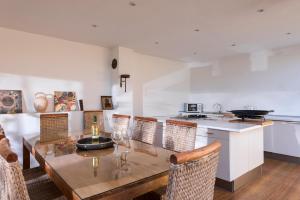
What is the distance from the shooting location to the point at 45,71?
136 inches

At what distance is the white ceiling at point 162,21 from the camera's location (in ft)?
7.63

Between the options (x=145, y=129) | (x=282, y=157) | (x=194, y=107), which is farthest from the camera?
(x=194, y=107)

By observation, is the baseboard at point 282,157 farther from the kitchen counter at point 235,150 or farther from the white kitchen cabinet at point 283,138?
the kitchen counter at point 235,150

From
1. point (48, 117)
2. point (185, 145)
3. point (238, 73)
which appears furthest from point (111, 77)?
point (238, 73)

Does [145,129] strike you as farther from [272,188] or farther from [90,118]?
[272,188]

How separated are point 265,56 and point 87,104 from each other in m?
4.07

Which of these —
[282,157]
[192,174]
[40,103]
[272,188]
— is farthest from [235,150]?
[40,103]

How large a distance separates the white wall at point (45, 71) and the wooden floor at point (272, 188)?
2.76 meters

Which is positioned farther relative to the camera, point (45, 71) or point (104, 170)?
point (45, 71)

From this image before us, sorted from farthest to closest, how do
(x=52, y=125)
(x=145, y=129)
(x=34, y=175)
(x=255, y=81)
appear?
(x=255, y=81)
(x=52, y=125)
(x=145, y=129)
(x=34, y=175)

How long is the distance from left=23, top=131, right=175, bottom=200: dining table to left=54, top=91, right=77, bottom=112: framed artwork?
1754 mm

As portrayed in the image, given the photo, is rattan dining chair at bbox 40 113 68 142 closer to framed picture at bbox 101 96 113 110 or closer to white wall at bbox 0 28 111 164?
white wall at bbox 0 28 111 164

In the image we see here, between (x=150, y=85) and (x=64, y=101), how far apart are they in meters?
2.14

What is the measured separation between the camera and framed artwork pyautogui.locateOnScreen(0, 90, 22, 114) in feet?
10.1
